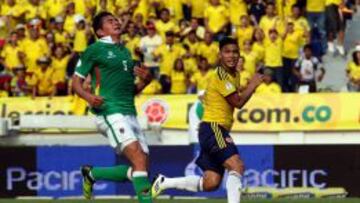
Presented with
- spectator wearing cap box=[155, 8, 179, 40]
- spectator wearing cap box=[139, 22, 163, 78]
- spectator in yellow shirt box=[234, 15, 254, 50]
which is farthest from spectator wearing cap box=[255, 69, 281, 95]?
spectator wearing cap box=[155, 8, 179, 40]

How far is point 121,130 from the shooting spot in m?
11.5

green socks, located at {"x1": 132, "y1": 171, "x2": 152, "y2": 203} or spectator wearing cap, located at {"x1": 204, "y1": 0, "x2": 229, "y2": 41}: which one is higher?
spectator wearing cap, located at {"x1": 204, "y1": 0, "x2": 229, "y2": 41}

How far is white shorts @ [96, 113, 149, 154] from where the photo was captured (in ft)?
37.7

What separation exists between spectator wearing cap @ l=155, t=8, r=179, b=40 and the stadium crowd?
2 centimetres

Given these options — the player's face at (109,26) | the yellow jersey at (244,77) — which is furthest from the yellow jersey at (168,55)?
the player's face at (109,26)

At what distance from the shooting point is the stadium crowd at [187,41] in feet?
72.0

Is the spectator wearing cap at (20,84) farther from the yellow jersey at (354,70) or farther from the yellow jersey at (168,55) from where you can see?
the yellow jersey at (354,70)

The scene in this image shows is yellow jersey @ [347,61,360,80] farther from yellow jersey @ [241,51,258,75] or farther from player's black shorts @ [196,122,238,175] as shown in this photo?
player's black shorts @ [196,122,238,175]

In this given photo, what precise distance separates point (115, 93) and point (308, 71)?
10667 mm

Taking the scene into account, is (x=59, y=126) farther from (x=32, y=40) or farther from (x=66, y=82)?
(x=32, y=40)

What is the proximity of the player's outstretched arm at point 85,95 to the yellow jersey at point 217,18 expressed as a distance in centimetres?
1191

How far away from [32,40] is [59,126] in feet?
11.6

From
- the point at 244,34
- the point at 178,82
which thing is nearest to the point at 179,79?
the point at 178,82

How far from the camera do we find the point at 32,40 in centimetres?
2419
